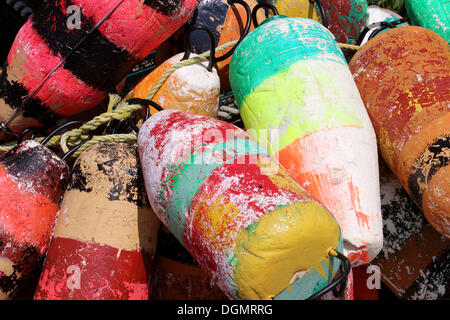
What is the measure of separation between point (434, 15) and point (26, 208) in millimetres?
1477

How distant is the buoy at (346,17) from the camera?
64.1 inches

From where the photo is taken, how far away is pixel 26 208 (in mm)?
1091

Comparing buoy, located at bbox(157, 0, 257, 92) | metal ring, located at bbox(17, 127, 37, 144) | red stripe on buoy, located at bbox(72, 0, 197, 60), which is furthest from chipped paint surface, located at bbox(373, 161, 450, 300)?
metal ring, located at bbox(17, 127, 37, 144)

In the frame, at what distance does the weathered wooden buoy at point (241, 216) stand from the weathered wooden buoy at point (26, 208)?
0.30 metres

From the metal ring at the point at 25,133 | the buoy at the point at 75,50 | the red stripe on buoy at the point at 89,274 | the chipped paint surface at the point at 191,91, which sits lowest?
the red stripe on buoy at the point at 89,274

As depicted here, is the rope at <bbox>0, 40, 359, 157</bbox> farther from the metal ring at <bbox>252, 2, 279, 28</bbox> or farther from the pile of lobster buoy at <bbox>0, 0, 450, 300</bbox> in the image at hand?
the metal ring at <bbox>252, 2, 279, 28</bbox>

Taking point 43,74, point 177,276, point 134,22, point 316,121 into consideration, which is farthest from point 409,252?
point 43,74

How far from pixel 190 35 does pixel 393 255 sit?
0.96 m

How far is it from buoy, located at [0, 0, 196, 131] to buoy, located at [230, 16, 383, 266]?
0.30 metres

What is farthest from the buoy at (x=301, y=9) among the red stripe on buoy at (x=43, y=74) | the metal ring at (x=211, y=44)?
the red stripe on buoy at (x=43, y=74)

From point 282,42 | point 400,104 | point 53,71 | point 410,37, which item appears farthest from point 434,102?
point 53,71

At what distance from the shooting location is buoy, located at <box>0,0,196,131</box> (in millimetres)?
1250

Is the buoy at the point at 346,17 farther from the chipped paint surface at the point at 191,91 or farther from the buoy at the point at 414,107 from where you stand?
the chipped paint surface at the point at 191,91

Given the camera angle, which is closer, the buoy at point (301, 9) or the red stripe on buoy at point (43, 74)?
the red stripe on buoy at point (43, 74)
